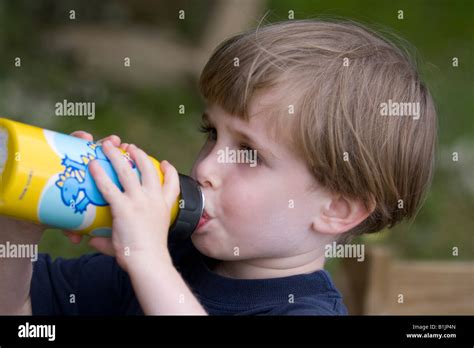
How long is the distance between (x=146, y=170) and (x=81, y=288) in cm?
44

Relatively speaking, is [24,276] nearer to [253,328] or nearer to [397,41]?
[253,328]

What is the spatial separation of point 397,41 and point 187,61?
2.44m

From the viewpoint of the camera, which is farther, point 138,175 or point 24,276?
point 24,276

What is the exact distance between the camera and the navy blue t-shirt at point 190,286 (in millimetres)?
1350

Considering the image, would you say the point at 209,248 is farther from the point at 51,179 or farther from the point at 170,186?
the point at 51,179

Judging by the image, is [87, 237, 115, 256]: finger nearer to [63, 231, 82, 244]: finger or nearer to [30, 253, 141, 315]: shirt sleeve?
[63, 231, 82, 244]: finger

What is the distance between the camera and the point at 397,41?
64.7 inches

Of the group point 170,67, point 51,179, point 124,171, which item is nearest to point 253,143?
point 124,171

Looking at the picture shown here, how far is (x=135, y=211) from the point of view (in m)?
1.16

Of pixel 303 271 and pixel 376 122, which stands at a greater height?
pixel 376 122

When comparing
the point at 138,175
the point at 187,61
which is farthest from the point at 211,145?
the point at 187,61

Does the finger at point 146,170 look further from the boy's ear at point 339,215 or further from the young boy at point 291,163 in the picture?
the boy's ear at point 339,215

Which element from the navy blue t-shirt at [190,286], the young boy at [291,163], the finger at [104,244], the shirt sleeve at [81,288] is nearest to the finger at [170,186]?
the young boy at [291,163]

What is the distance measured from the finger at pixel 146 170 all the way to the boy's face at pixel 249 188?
130 mm
